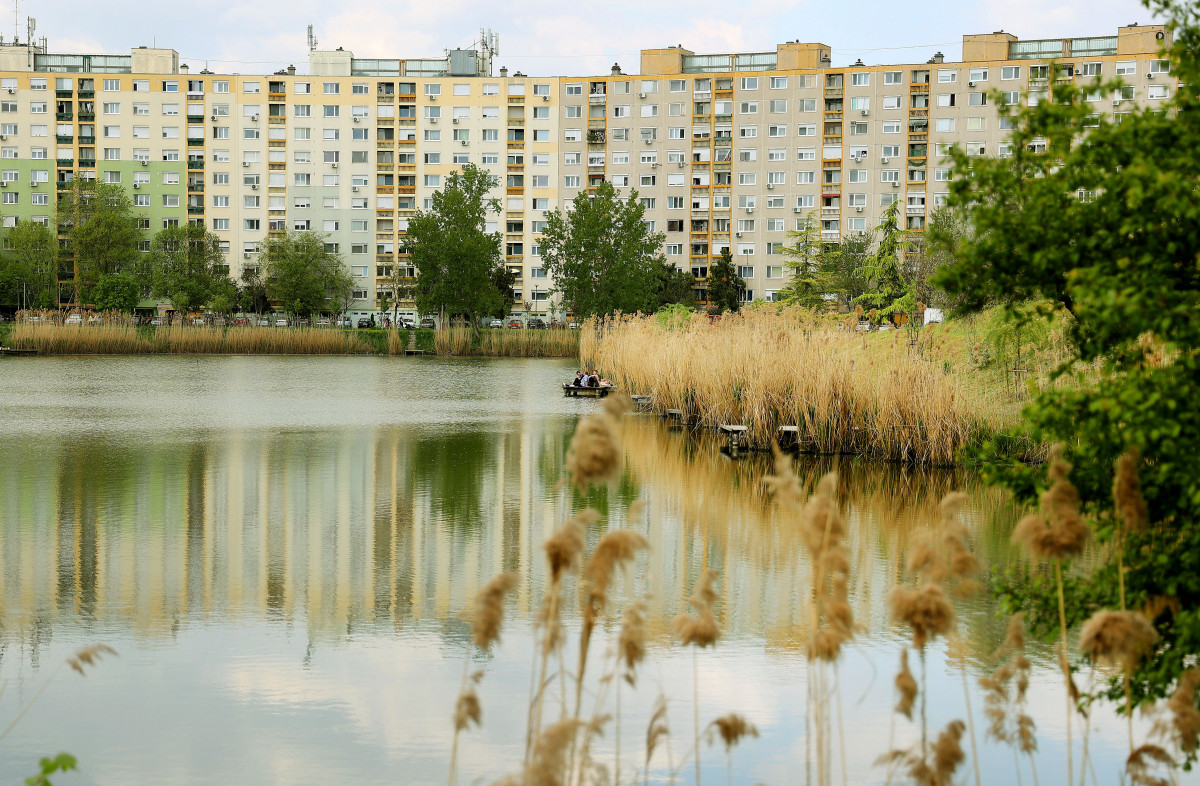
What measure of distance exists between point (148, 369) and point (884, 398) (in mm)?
33653

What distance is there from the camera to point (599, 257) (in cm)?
6450

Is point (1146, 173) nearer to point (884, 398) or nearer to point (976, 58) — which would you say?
point (884, 398)

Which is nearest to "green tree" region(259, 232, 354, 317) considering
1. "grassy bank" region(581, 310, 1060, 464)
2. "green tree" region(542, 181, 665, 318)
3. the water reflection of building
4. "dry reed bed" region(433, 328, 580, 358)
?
"dry reed bed" region(433, 328, 580, 358)

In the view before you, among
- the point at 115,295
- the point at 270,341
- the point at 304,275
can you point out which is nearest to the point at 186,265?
the point at 304,275

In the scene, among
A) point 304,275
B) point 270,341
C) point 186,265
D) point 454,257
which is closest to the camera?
point 270,341

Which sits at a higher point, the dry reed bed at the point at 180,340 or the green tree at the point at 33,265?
the green tree at the point at 33,265

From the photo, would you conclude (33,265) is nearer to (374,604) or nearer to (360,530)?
(360,530)

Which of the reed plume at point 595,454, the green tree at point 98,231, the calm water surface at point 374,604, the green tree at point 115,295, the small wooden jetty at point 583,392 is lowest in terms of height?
the calm water surface at point 374,604

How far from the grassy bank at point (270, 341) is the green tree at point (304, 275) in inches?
741

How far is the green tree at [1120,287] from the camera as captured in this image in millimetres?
4023

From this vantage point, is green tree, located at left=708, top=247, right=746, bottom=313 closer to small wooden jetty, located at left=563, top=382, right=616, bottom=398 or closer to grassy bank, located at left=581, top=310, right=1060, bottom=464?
small wooden jetty, located at left=563, top=382, right=616, bottom=398

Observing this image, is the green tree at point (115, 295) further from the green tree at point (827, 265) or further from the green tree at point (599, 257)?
the green tree at point (827, 265)

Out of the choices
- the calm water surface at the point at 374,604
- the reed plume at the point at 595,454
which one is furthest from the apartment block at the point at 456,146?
the reed plume at the point at 595,454

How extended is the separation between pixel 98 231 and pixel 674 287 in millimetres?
40976
